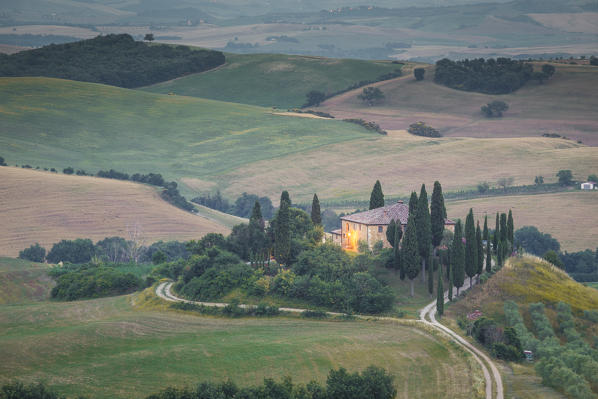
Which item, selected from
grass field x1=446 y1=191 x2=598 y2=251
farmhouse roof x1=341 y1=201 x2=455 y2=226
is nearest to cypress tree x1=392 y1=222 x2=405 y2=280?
farmhouse roof x1=341 y1=201 x2=455 y2=226

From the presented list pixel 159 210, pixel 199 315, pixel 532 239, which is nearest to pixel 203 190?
pixel 159 210

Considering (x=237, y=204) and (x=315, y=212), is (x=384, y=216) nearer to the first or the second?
(x=315, y=212)

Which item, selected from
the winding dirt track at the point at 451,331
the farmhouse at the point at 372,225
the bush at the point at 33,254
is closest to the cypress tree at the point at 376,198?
the farmhouse at the point at 372,225

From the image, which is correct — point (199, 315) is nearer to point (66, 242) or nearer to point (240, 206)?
point (66, 242)

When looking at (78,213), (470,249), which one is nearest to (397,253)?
(470,249)

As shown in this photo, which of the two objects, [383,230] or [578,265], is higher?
[383,230]

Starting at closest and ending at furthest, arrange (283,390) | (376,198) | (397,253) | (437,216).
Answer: (283,390)
(397,253)
(437,216)
(376,198)

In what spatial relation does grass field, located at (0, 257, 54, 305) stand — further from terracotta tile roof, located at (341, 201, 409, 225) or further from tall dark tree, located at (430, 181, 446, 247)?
tall dark tree, located at (430, 181, 446, 247)
